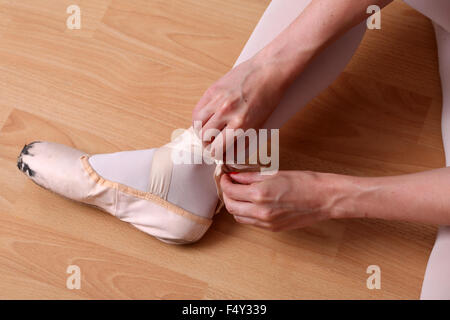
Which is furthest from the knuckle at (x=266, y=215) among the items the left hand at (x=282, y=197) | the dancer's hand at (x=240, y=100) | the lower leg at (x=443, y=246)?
the lower leg at (x=443, y=246)

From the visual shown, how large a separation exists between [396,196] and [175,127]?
0.42 meters

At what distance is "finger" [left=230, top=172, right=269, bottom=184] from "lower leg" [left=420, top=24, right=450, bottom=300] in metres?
0.29

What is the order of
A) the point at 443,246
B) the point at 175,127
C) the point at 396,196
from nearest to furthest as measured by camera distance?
the point at 396,196, the point at 443,246, the point at 175,127

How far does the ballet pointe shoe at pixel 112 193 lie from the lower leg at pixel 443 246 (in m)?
0.35

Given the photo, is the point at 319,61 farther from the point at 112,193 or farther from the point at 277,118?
the point at 112,193

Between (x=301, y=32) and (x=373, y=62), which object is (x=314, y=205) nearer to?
(x=301, y=32)

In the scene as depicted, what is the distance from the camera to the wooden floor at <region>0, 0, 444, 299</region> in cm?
85

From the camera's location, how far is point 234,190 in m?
0.73

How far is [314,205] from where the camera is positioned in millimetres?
Answer: 715

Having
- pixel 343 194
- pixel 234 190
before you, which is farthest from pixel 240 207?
pixel 343 194

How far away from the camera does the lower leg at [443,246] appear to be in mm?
736
